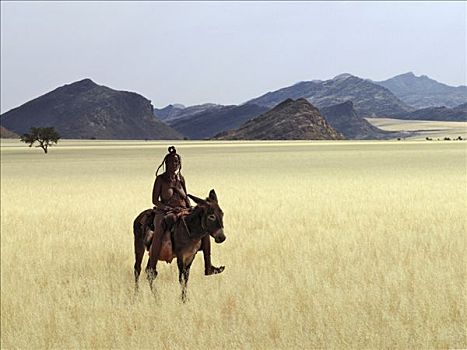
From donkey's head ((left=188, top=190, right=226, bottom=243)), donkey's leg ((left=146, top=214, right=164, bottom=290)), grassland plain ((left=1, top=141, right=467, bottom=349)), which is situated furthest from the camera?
donkey's leg ((left=146, top=214, right=164, bottom=290))

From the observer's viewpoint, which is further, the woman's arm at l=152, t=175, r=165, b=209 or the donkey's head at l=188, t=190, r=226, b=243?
the woman's arm at l=152, t=175, r=165, b=209

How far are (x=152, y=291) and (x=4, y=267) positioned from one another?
512 cm

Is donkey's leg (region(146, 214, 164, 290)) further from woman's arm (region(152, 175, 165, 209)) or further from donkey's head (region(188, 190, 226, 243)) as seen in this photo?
donkey's head (region(188, 190, 226, 243))

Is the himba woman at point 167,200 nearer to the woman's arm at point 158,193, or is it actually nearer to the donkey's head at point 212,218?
the woman's arm at point 158,193

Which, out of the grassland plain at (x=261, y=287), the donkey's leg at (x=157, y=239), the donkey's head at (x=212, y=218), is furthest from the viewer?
the donkey's leg at (x=157, y=239)

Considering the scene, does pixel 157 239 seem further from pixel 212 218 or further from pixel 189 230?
pixel 212 218

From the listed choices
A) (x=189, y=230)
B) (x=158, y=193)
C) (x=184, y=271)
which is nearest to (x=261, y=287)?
(x=184, y=271)

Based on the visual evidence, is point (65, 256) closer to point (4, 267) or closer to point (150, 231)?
point (4, 267)

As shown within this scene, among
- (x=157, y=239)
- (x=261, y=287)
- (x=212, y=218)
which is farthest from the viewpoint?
(x=261, y=287)

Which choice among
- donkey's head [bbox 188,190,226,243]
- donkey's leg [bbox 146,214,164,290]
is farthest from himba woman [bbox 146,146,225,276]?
donkey's head [bbox 188,190,226,243]

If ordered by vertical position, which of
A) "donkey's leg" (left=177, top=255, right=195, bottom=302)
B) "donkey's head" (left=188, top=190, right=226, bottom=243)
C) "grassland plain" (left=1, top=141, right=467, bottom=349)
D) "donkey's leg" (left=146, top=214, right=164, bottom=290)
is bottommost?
"grassland plain" (left=1, top=141, right=467, bottom=349)

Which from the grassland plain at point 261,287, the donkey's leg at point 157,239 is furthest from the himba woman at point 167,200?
A: the grassland plain at point 261,287

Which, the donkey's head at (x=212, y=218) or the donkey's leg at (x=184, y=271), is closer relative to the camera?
the donkey's head at (x=212, y=218)

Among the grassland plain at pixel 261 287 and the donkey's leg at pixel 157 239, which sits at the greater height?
the donkey's leg at pixel 157 239
